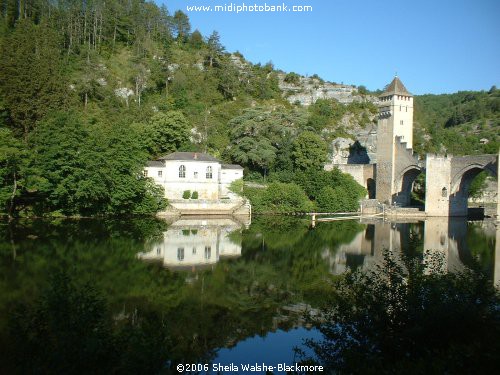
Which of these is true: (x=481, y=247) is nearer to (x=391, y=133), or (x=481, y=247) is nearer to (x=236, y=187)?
(x=236, y=187)

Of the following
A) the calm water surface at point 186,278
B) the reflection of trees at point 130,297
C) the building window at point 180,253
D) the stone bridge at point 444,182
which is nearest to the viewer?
the reflection of trees at point 130,297

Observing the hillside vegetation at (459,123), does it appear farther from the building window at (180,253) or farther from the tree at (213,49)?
the building window at (180,253)

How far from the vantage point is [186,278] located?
54.4ft

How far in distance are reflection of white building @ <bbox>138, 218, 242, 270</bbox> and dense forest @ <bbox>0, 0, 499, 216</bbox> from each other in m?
7.70

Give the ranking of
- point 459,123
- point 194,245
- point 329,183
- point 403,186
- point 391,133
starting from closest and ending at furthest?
1. point 194,245
2. point 329,183
3. point 403,186
4. point 391,133
5. point 459,123

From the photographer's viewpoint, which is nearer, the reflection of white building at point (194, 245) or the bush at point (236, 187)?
the reflection of white building at point (194, 245)

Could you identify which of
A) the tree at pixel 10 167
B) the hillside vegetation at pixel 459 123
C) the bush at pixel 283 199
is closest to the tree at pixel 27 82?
the tree at pixel 10 167

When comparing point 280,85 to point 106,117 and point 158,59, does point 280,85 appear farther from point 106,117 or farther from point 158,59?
point 106,117

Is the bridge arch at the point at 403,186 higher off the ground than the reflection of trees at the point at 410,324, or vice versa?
the bridge arch at the point at 403,186

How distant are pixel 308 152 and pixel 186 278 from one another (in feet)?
107

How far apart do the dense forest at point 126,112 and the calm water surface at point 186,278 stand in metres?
3.69

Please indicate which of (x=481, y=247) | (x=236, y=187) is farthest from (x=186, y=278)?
(x=236, y=187)

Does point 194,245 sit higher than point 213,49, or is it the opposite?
point 213,49

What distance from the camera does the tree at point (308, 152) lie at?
155 ft
